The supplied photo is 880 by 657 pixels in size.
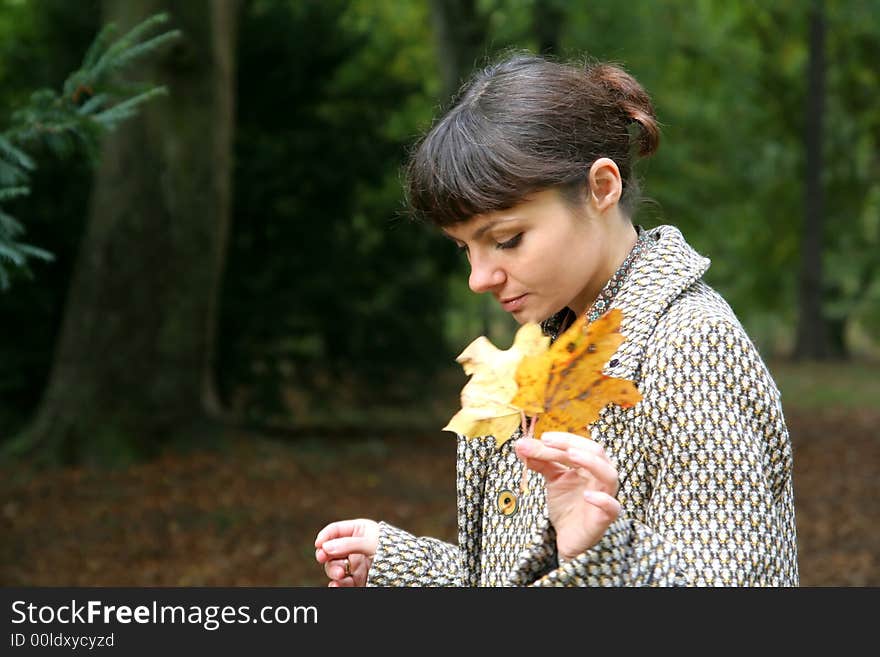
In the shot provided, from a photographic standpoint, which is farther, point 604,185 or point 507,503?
point 507,503

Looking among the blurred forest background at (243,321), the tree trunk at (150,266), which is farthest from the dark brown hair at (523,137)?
the tree trunk at (150,266)

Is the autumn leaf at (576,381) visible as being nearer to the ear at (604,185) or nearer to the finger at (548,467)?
the finger at (548,467)

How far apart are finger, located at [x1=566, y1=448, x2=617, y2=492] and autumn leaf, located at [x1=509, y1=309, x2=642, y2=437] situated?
0.13 m

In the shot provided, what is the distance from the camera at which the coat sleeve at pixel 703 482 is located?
1.55m

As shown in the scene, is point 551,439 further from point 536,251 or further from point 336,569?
point 336,569

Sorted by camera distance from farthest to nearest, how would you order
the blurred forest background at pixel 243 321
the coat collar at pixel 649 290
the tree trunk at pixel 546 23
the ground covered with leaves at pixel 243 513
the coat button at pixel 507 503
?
the tree trunk at pixel 546 23 → the blurred forest background at pixel 243 321 → the ground covered with leaves at pixel 243 513 → the coat button at pixel 507 503 → the coat collar at pixel 649 290

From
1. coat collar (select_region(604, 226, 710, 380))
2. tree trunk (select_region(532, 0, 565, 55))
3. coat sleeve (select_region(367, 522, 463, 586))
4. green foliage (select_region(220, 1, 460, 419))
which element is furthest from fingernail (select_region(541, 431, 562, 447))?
tree trunk (select_region(532, 0, 565, 55))

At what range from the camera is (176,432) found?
29.6 feet

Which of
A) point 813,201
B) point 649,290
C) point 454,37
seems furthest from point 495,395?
point 813,201

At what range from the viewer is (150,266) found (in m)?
8.73

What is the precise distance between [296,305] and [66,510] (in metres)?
3.39

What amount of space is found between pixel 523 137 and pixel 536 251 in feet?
0.59

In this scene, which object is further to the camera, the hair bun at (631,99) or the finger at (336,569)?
the finger at (336,569)

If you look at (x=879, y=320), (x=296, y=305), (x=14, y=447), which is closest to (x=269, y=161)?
(x=296, y=305)
